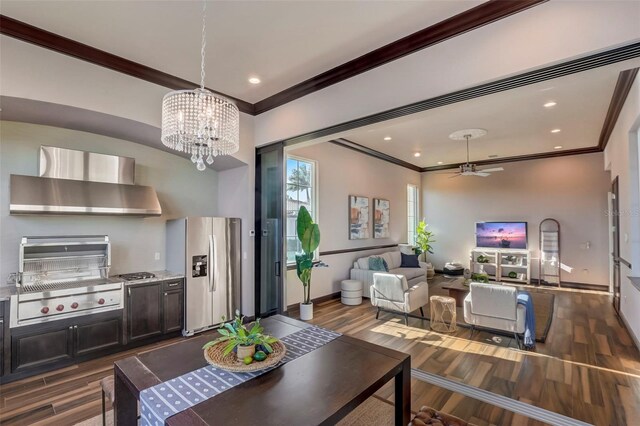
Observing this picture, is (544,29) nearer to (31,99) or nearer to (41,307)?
(31,99)

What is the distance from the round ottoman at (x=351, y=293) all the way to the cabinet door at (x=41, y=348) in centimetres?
410

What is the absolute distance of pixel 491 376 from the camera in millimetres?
3105

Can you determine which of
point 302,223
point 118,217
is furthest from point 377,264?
point 118,217

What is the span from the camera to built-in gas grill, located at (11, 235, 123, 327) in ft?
10.2

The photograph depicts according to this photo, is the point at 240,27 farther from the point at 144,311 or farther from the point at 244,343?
the point at 144,311

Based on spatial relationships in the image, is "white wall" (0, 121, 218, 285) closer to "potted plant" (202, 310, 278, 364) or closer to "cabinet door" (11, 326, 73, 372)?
"cabinet door" (11, 326, 73, 372)

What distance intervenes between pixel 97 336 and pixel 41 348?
49 centimetres

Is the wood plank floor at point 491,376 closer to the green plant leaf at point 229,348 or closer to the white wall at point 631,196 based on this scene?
the white wall at point 631,196

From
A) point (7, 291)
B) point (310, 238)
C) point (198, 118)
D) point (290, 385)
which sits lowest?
point (290, 385)

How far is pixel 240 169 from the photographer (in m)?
4.81

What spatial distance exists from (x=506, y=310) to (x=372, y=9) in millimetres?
3778

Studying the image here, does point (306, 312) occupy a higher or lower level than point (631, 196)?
lower

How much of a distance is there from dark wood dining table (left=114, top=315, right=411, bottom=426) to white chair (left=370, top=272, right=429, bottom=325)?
8.70ft

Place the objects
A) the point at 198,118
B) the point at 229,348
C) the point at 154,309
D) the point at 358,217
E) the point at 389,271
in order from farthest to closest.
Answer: the point at 358,217
the point at 389,271
the point at 154,309
the point at 198,118
the point at 229,348
